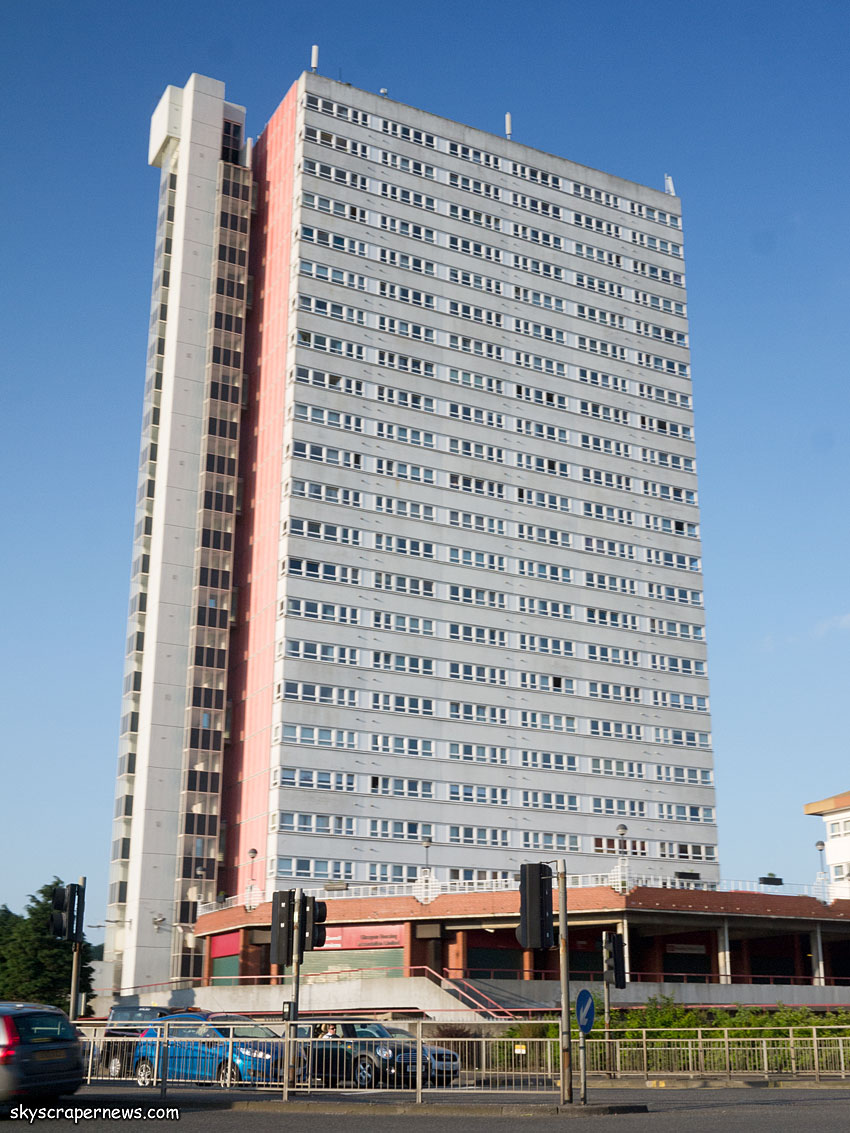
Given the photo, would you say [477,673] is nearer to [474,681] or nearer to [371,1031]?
[474,681]

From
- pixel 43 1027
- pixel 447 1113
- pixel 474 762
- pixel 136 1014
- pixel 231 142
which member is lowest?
pixel 447 1113

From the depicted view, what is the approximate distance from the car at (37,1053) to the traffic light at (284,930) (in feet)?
19.1

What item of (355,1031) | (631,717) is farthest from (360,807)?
(355,1031)

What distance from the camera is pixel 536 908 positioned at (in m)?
23.1

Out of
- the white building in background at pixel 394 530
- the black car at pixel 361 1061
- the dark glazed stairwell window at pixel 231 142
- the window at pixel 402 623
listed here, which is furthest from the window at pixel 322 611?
the black car at pixel 361 1061

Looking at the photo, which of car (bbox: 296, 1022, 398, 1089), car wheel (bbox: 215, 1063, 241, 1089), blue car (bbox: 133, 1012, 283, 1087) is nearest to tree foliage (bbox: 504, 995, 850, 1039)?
car (bbox: 296, 1022, 398, 1089)

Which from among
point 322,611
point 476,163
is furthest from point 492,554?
point 476,163

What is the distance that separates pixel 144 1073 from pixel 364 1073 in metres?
4.64

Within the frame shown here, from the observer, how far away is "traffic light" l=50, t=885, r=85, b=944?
26.5 metres

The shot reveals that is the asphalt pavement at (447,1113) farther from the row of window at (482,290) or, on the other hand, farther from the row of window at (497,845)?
the row of window at (482,290)

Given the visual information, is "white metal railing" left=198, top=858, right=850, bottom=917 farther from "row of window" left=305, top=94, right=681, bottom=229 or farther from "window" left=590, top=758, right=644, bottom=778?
"row of window" left=305, top=94, right=681, bottom=229

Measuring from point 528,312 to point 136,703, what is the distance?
144 ft

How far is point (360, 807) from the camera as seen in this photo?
8125cm

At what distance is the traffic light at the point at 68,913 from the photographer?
2650cm
